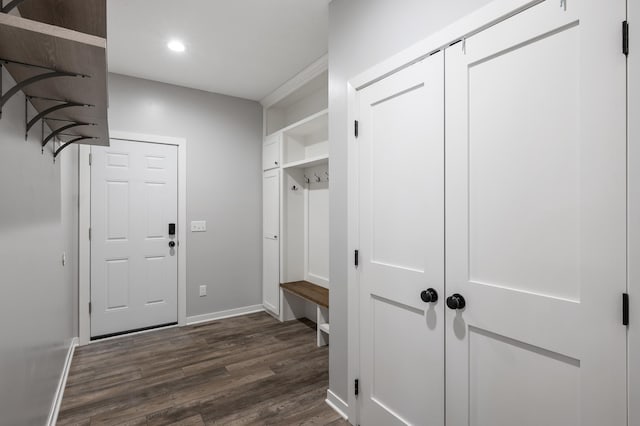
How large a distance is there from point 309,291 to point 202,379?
1.29m

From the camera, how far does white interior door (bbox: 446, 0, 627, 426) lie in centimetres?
98

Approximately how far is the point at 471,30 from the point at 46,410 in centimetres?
287

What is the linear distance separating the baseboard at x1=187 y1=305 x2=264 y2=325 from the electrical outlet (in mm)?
1001

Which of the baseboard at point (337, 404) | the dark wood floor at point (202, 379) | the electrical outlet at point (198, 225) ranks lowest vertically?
the dark wood floor at point (202, 379)

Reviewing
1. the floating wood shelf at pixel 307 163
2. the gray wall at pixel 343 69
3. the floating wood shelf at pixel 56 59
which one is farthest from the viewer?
the floating wood shelf at pixel 307 163

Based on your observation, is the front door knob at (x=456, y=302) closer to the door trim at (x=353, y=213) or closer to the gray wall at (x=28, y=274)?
the door trim at (x=353, y=213)

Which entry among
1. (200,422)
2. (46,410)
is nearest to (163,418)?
(200,422)

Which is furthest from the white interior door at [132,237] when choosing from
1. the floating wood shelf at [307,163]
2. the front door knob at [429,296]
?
the front door knob at [429,296]

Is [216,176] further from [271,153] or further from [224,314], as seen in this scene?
[224,314]

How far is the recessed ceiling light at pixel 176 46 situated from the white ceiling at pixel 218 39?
0.14 feet

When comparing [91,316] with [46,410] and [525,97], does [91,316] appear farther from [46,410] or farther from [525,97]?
[525,97]

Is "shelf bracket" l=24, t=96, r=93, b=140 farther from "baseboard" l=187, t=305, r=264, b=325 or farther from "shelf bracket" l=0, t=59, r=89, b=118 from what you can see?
"baseboard" l=187, t=305, r=264, b=325

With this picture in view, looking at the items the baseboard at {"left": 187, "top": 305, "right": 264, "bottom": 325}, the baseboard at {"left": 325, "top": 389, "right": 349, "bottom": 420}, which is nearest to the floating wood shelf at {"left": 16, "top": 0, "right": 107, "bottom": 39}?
the baseboard at {"left": 325, "top": 389, "right": 349, "bottom": 420}

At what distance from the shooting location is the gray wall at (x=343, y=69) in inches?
68.4
